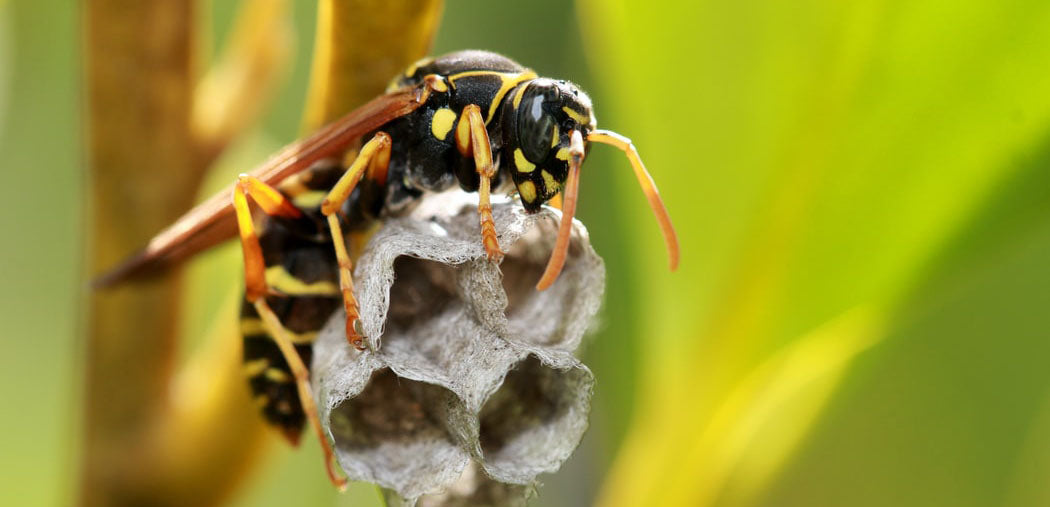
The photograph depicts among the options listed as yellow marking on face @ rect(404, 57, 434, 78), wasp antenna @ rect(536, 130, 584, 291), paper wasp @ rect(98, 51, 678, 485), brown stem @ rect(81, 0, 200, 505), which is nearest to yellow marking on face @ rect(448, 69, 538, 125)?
paper wasp @ rect(98, 51, 678, 485)

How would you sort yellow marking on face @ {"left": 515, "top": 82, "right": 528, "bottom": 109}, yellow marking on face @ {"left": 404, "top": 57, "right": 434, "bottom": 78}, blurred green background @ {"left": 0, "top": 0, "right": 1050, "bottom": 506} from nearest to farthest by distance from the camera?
blurred green background @ {"left": 0, "top": 0, "right": 1050, "bottom": 506} → yellow marking on face @ {"left": 404, "top": 57, "right": 434, "bottom": 78} → yellow marking on face @ {"left": 515, "top": 82, "right": 528, "bottom": 109}

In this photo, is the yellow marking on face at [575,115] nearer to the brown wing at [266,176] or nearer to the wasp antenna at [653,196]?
the wasp antenna at [653,196]

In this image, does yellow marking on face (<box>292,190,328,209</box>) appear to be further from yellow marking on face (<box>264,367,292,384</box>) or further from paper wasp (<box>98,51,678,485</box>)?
yellow marking on face (<box>264,367,292,384</box>)

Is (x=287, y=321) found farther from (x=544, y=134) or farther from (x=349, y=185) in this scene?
(x=544, y=134)

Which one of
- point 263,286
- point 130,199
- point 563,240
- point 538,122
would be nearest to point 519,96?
point 538,122

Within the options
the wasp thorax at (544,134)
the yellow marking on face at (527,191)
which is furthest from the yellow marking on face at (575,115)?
the yellow marking on face at (527,191)

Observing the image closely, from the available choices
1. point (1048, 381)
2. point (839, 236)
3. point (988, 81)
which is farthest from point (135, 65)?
point (1048, 381)

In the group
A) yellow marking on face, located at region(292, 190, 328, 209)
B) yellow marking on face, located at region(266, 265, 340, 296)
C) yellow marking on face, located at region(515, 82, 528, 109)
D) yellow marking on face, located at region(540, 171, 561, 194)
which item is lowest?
yellow marking on face, located at region(266, 265, 340, 296)
